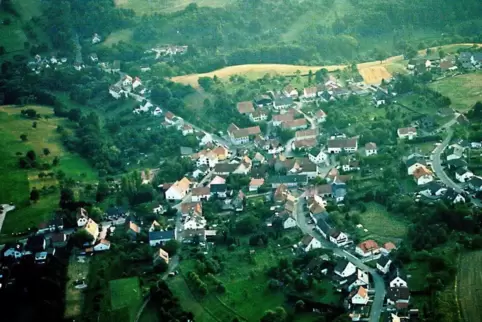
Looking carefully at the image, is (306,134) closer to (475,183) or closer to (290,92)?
(290,92)

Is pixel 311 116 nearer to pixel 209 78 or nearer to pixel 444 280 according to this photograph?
pixel 209 78

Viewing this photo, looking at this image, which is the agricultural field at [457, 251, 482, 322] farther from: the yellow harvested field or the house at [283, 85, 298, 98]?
the yellow harvested field

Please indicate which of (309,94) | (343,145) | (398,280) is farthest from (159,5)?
(398,280)

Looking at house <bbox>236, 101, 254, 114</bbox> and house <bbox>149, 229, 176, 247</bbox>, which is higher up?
house <bbox>149, 229, 176, 247</bbox>

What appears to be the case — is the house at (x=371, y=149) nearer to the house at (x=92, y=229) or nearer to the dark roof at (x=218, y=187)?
the dark roof at (x=218, y=187)

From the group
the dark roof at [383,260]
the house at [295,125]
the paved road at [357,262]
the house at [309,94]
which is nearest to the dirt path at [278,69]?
the house at [309,94]

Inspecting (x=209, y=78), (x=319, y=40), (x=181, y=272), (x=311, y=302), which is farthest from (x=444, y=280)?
(x=319, y=40)

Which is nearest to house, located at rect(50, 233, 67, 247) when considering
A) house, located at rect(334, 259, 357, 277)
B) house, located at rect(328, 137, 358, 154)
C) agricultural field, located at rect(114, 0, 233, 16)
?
house, located at rect(334, 259, 357, 277)
